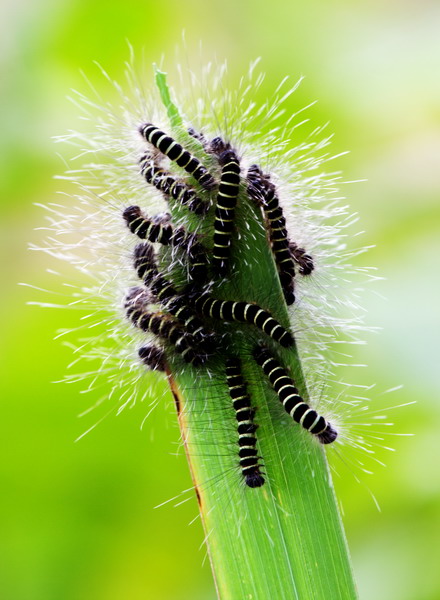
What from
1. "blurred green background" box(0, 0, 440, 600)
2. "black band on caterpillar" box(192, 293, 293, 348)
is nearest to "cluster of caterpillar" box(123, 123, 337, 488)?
"black band on caterpillar" box(192, 293, 293, 348)

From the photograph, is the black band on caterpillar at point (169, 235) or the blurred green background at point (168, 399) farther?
the blurred green background at point (168, 399)

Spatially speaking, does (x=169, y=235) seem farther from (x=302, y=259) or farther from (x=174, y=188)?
(x=302, y=259)

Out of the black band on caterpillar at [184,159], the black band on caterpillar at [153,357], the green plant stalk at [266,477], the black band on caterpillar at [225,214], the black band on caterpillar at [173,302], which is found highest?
the black band on caterpillar at [184,159]

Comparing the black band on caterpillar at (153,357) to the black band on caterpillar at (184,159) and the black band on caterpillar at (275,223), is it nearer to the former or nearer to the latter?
the black band on caterpillar at (275,223)

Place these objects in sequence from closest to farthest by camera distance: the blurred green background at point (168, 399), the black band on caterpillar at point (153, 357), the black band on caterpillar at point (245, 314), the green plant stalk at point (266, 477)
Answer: the green plant stalk at point (266, 477) → the black band on caterpillar at point (245, 314) → the black band on caterpillar at point (153, 357) → the blurred green background at point (168, 399)

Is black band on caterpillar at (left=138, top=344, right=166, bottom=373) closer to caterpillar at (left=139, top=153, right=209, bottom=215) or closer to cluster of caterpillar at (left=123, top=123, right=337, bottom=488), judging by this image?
cluster of caterpillar at (left=123, top=123, right=337, bottom=488)

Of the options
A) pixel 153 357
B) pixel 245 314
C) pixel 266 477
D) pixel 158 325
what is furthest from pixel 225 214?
pixel 266 477

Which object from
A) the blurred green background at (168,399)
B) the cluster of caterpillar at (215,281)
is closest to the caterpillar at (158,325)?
the cluster of caterpillar at (215,281)
